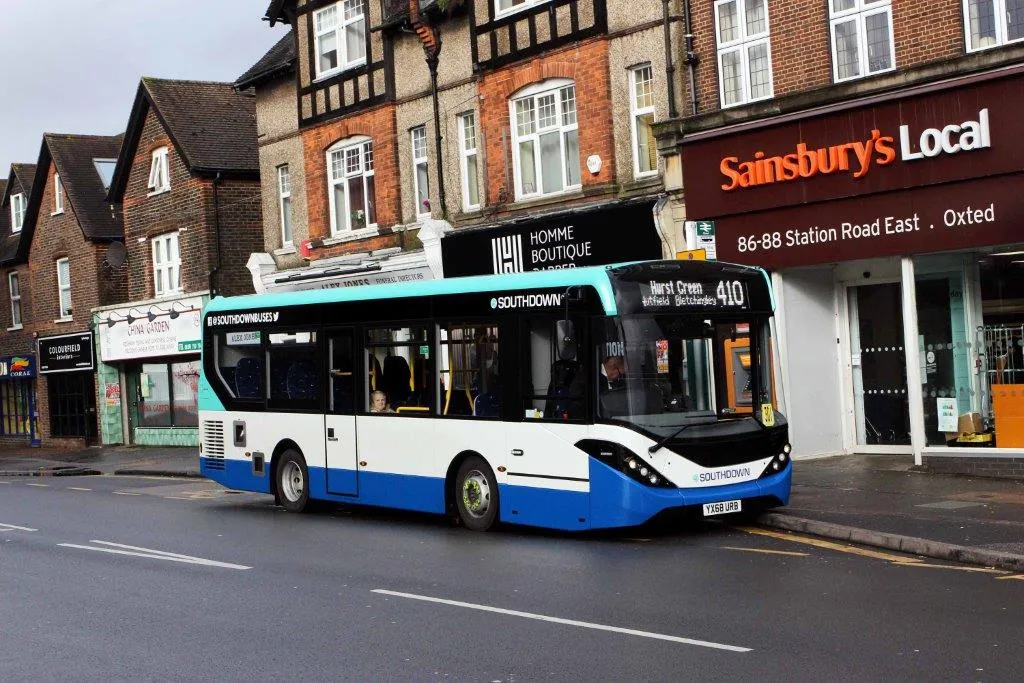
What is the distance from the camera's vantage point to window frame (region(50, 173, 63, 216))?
42750 millimetres

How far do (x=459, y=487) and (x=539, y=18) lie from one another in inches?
463

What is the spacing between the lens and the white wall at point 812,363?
64.5 ft

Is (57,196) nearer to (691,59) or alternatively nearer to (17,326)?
(17,326)

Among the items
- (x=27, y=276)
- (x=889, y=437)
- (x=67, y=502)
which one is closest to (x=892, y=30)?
(x=889, y=437)

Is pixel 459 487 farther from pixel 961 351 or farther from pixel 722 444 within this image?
pixel 961 351

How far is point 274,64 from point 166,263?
8913mm

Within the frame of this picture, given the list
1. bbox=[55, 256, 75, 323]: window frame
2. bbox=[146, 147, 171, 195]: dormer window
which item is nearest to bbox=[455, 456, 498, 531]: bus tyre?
bbox=[146, 147, 171, 195]: dormer window

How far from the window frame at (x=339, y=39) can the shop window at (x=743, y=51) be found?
9.87 metres

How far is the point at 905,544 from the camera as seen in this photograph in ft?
38.2

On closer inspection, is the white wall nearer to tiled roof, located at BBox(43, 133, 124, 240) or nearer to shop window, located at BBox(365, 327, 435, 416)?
shop window, located at BBox(365, 327, 435, 416)

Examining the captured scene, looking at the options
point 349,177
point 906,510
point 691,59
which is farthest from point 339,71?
point 906,510

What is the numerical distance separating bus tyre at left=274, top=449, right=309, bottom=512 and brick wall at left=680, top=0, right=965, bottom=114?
8.26 meters

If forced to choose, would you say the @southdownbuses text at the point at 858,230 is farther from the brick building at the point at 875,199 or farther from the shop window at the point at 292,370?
the shop window at the point at 292,370

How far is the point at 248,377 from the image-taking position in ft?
60.0
